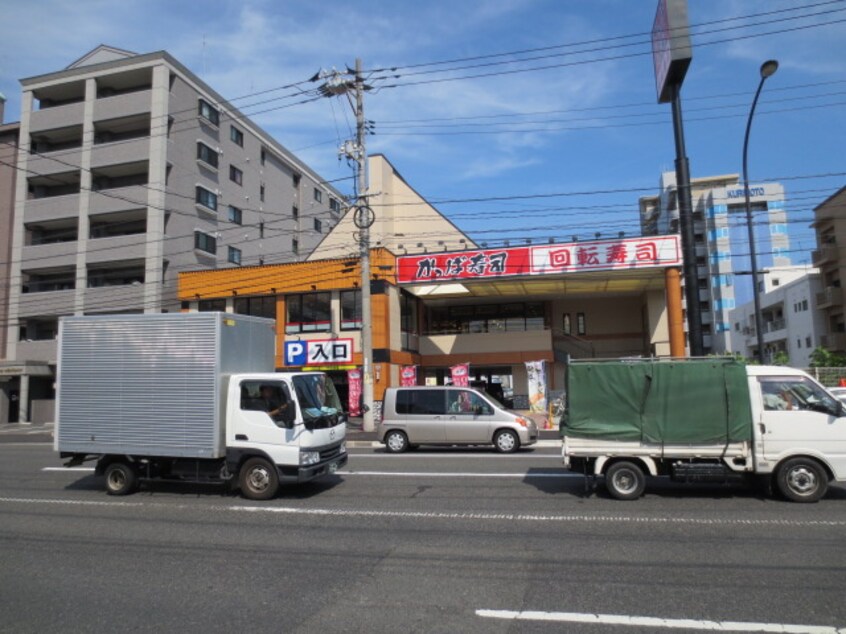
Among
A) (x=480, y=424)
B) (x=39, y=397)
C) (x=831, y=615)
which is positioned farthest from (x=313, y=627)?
(x=39, y=397)

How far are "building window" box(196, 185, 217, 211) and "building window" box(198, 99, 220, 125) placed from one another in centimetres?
519

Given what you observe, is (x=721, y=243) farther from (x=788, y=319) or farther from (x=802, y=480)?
(x=802, y=480)

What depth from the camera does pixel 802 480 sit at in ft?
29.2

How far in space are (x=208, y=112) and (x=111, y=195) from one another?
29.3 ft

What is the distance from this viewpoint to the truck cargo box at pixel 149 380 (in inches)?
398

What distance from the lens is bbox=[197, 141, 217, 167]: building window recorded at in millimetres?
40562

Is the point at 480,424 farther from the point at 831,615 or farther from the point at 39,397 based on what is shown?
the point at 39,397

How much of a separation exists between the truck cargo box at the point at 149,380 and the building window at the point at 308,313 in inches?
790

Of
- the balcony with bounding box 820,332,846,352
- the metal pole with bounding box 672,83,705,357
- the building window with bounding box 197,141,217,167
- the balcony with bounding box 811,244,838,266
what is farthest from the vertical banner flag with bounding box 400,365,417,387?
the balcony with bounding box 811,244,838,266

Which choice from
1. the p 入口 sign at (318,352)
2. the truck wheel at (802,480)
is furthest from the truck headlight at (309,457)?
the p 入口 sign at (318,352)

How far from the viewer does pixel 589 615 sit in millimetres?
4848

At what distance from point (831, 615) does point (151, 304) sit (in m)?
36.9

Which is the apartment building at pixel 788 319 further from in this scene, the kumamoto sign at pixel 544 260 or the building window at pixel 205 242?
the building window at pixel 205 242

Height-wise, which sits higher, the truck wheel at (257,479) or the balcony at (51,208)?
the balcony at (51,208)
